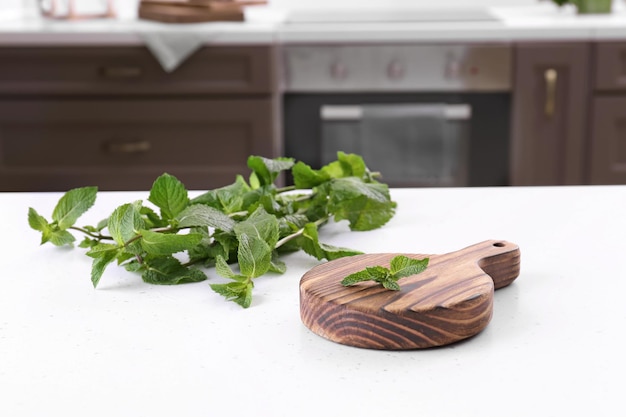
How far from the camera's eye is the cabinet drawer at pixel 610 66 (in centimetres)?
266

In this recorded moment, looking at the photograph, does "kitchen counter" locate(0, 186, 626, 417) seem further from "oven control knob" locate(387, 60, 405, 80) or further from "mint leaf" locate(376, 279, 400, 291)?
"oven control knob" locate(387, 60, 405, 80)

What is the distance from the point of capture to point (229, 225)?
2.60 ft

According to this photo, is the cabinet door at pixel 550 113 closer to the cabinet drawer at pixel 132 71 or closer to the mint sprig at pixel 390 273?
the cabinet drawer at pixel 132 71

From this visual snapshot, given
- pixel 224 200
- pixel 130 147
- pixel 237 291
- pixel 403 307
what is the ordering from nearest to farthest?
pixel 403 307
pixel 237 291
pixel 224 200
pixel 130 147

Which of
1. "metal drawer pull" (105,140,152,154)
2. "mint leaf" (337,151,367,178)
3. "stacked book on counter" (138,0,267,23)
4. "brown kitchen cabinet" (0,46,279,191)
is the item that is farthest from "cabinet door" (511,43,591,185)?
"mint leaf" (337,151,367,178)

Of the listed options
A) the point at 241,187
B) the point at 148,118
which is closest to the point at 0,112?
the point at 148,118

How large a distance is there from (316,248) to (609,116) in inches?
82.5

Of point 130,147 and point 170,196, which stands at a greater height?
point 170,196

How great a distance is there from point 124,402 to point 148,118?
2284 mm

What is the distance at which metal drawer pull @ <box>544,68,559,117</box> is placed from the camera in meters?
2.70

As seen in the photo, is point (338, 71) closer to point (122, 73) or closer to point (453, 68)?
point (453, 68)

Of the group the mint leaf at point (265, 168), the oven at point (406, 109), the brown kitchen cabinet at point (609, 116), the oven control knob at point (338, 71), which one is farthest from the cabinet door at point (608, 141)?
the mint leaf at point (265, 168)

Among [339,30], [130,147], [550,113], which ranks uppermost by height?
[339,30]

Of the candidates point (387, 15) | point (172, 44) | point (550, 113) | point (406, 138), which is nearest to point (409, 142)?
point (406, 138)
